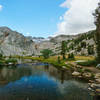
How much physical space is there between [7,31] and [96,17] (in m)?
Answer: 172

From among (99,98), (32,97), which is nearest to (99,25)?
(99,98)

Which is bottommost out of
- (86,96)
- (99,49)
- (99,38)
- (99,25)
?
(86,96)

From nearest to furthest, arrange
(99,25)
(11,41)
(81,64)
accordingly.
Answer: (99,25), (81,64), (11,41)

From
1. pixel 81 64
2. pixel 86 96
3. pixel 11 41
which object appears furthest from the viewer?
pixel 11 41

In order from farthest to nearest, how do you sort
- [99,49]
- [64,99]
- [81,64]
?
[81,64]
[99,49]
[64,99]

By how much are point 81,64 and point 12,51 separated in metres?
137

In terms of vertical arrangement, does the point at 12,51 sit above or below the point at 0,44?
below

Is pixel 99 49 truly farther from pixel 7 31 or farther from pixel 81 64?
pixel 7 31

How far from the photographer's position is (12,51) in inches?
6407

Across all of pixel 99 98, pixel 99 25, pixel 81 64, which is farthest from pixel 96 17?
pixel 99 98

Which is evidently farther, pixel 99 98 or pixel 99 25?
pixel 99 25

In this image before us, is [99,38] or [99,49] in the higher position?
[99,38]

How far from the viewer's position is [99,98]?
64.4ft

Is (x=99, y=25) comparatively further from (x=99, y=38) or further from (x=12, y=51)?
(x=12, y=51)
